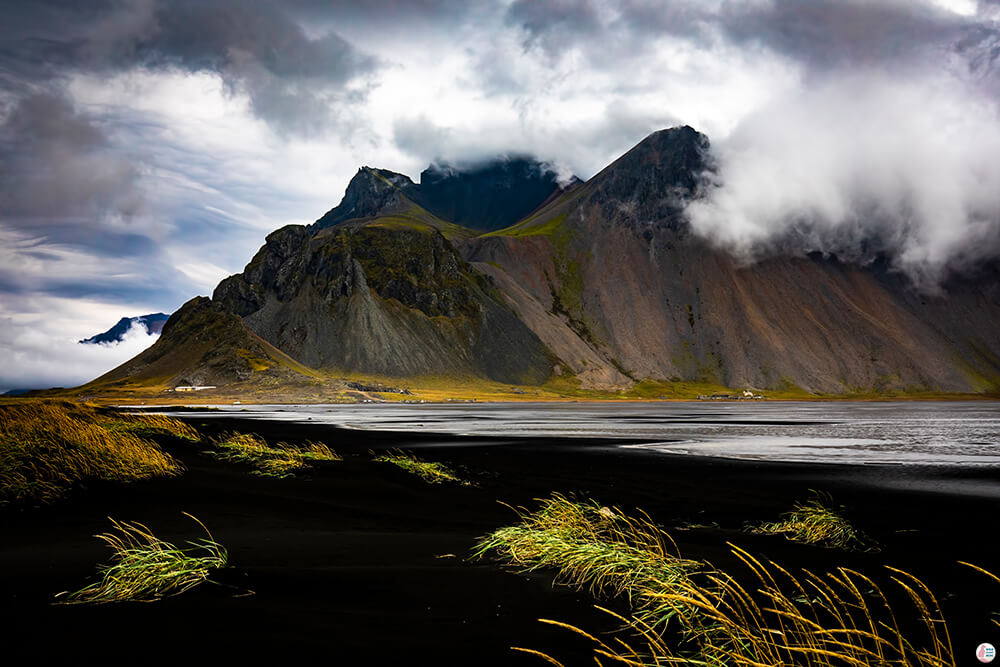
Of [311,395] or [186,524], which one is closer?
[186,524]

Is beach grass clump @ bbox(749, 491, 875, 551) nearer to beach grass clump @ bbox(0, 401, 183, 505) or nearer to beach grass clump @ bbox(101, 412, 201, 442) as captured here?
beach grass clump @ bbox(0, 401, 183, 505)

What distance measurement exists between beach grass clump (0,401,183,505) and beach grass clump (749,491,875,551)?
1592cm

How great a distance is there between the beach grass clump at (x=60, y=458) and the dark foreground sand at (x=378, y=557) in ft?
2.60

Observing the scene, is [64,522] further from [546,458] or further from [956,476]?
[956,476]

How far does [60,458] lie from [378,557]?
10680 mm

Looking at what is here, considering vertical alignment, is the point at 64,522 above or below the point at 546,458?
above

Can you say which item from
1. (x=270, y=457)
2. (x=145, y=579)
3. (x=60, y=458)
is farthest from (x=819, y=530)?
(x=270, y=457)

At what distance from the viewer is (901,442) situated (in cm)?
4756

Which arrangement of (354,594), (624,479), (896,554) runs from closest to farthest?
(354,594)
(896,554)
(624,479)

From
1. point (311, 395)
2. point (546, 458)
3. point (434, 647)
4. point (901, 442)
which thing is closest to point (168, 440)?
point (546, 458)

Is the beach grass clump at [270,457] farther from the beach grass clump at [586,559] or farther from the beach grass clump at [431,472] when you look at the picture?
the beach grass clump at [586,559]

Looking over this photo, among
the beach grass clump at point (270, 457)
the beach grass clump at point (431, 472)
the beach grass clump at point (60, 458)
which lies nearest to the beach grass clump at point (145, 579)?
the beach grass clump at point (60, 458)

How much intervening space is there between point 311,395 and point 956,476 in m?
165

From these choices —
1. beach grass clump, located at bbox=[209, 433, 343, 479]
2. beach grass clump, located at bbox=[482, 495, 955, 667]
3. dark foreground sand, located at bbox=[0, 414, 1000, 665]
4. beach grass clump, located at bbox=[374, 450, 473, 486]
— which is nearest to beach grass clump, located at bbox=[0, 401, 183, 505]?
dark foreground sand, located at bbox=[0, 414, 1000, 665]
